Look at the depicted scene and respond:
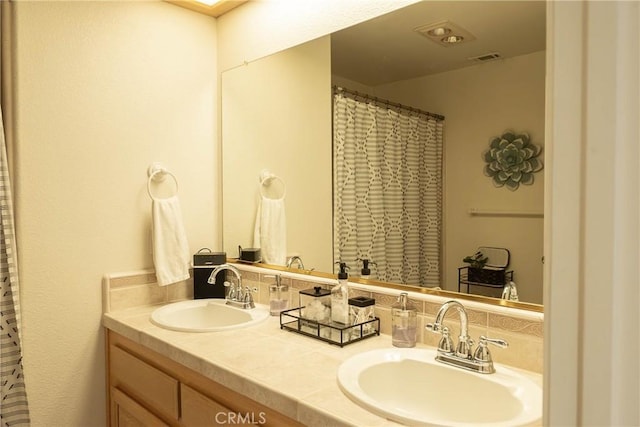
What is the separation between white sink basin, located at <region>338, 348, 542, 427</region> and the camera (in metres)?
1.00

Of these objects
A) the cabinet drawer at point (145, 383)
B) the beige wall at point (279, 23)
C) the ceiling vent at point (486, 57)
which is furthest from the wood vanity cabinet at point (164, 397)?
the beige wall at point (279, 23)

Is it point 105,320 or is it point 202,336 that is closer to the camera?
point 202,336

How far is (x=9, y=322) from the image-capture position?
1.54 m

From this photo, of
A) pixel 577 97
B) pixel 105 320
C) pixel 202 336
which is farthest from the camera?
pixel 105 320

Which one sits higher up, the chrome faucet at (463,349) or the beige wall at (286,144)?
the beige wall at (286,144)

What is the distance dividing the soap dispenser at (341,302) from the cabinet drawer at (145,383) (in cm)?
55

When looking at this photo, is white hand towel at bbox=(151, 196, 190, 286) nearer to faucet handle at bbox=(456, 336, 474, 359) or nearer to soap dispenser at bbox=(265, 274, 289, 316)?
soap dispenser at bbox=(265, 274, 289, 316)

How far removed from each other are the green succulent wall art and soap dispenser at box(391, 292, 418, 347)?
1.50 feet

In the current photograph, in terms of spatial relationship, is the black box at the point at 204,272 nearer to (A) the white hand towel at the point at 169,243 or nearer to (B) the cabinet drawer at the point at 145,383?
(A) the white hand towel at the point at 169,243

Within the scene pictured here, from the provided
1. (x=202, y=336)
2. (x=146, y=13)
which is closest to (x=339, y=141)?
(x=202, y=336)

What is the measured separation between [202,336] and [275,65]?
1.19 meters

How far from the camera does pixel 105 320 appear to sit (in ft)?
5.89

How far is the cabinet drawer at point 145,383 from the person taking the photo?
4.65 feet

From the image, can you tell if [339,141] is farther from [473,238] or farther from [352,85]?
[473,238]
